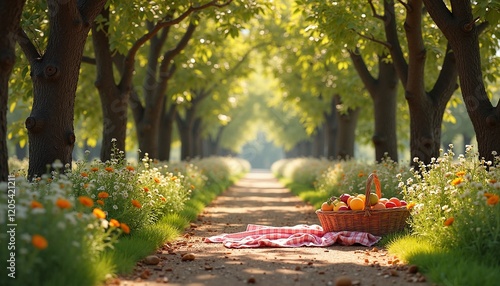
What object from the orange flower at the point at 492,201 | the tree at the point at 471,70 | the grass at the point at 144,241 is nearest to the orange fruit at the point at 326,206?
the grass at the point at 144,241

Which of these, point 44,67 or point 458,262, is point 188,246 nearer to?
point 44,67

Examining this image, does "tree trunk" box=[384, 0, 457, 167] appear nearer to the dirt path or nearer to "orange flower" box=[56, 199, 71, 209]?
the dirt path

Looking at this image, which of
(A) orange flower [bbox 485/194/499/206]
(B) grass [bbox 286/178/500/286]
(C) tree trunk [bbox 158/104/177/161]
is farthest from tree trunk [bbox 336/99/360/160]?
(A) orange flower [bbox 485/194/499/206]

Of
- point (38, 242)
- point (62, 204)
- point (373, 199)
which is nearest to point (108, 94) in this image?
point (373, 199)

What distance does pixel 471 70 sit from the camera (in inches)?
425

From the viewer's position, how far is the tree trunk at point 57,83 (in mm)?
10320

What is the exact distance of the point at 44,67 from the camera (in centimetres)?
1045

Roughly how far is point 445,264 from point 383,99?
11354mm

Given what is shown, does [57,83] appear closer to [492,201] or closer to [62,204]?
[62,204]

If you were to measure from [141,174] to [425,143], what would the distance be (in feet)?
21.2

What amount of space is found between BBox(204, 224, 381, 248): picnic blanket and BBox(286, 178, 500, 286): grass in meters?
1.20

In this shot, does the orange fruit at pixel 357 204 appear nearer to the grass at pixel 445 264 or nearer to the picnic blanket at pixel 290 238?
the picnic blanket at pixel 290 238

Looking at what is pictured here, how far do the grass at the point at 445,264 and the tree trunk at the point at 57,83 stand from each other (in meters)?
5.54

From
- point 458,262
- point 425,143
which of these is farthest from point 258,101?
point 458,262
